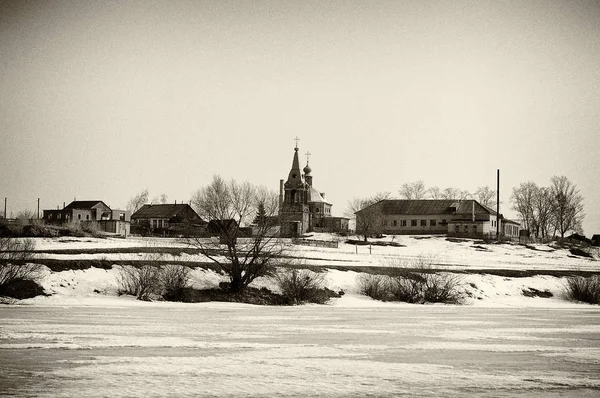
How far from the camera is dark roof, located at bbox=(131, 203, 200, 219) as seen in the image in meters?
143

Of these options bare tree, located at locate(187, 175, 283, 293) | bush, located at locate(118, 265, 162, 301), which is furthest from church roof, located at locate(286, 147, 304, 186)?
bush, located at locate(118, 265, 162, 301)

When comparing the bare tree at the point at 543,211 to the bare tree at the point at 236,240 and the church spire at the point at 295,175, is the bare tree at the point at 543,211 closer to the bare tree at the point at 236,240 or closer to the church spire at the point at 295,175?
the church spire at the point at 295,175

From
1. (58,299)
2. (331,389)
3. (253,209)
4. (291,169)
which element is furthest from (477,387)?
(291,169)

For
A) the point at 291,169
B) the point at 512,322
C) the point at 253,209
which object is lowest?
the point at 512,322

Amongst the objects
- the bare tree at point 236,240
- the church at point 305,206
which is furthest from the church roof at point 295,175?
the bare tree at point 236,240

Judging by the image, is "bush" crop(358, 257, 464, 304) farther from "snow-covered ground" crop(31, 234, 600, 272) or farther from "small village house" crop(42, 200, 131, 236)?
"small village house" crop(42, 200, 131, 236)

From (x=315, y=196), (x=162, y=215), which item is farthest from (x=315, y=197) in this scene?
(x=162, y=215)

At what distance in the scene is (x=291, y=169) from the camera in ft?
442

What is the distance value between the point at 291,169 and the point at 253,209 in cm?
7519

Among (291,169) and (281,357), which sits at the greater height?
(291,169)

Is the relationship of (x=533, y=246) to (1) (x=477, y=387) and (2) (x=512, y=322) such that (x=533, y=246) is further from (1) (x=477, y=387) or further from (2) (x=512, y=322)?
(1) (x=477, y=387)

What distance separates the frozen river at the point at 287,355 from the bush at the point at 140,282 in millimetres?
9552

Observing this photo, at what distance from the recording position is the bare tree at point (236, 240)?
179 feet

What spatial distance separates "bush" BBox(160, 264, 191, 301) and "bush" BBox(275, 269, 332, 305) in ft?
22.1
